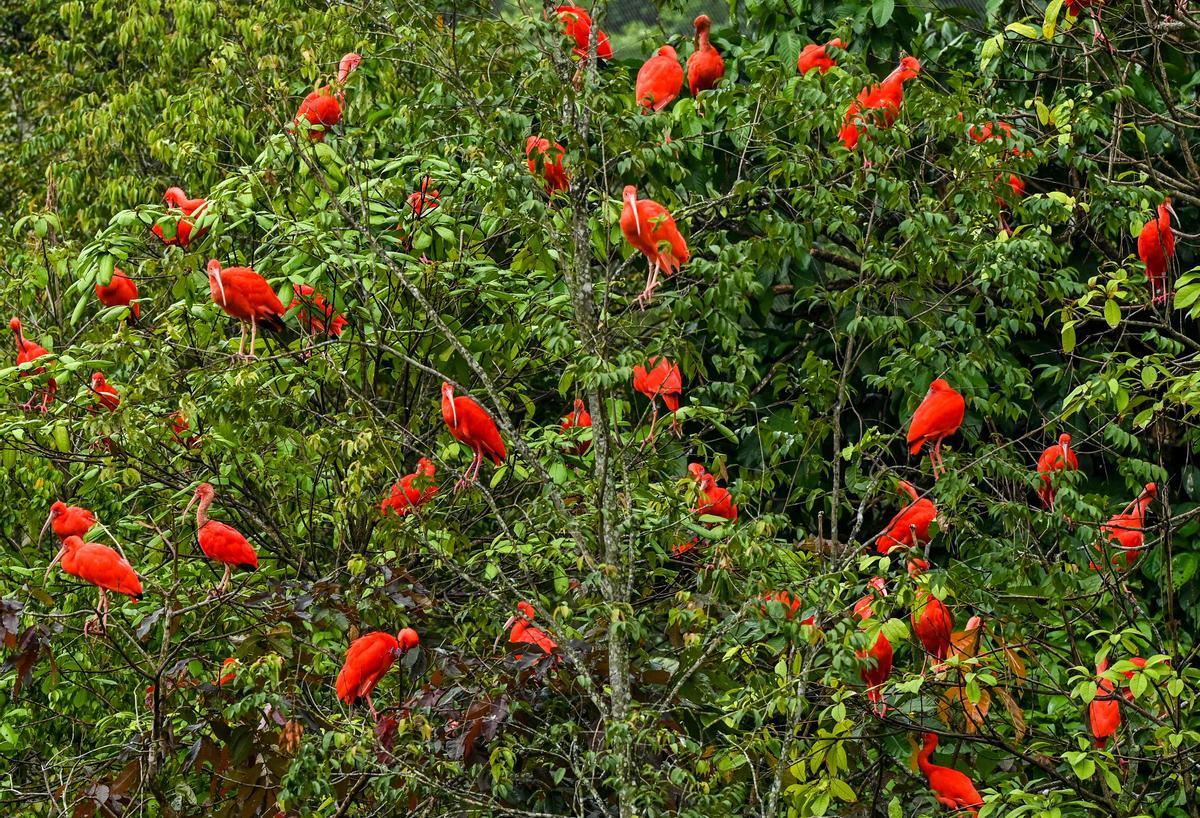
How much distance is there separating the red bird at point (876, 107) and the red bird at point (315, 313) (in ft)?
4.29

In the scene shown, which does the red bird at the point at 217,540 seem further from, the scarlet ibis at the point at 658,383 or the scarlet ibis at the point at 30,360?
the scarlet ibis at the point at 658,383

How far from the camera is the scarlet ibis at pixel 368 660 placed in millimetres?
2604

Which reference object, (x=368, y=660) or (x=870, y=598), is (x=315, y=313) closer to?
(x=368, y=660)

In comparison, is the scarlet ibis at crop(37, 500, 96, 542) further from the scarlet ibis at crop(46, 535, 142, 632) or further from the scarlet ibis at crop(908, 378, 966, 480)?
the scarlet ibis at crop(908, 378, 966, 480)

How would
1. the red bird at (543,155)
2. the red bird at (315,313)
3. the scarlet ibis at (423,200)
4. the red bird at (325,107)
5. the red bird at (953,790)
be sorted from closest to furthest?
1. the red bird at (543,155)
2. the red bird at (953,790)
3. the red bird at (325,107)
4. the red bird at (315,313)
5. the scarlet ibis at (423,200)

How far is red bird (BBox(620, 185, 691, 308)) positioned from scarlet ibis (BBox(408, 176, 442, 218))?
38.6 inches

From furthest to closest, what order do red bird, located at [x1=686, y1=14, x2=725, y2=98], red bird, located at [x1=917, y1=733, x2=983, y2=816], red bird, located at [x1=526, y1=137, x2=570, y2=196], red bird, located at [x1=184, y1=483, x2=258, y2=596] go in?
red bird, located at [x1=686, y1=14, x2=725, y2=98]
red bird, located at [x1=184, y1=483, x2=258, y2=596]
red bird, located at [x1=917, y1=733, x2=983, y2=816]
red bird, located at [x1=526, y1=137, x2=570, y2=196]

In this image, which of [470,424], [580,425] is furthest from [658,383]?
[580,425]

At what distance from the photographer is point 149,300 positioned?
3.72m

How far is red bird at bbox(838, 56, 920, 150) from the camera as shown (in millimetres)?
3045

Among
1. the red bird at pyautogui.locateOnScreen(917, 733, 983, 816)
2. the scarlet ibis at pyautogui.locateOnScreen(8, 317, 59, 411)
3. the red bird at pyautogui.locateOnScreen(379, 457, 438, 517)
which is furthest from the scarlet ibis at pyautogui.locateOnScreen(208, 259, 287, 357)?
the red bird at pyautogui.locateOnScreen(917, 733, 983, 816)

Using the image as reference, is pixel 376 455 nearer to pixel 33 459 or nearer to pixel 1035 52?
pixel 33 459

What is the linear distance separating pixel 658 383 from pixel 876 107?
0.91 m

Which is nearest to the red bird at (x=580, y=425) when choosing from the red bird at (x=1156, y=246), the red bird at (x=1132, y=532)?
the red bird at (x=1132, y=532)
